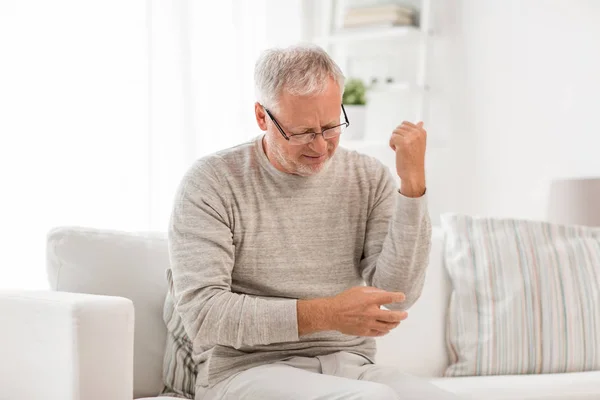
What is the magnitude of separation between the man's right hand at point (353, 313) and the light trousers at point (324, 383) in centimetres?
10

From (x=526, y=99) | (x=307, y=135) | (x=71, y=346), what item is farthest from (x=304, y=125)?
(x=526, y=99)

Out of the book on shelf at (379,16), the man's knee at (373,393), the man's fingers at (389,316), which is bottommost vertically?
the man's knee at (373,393)

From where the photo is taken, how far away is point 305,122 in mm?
1729

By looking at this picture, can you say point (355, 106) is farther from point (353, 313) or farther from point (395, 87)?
point (353, 313)

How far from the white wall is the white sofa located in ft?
→ 3.58

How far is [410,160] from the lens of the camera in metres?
1.77

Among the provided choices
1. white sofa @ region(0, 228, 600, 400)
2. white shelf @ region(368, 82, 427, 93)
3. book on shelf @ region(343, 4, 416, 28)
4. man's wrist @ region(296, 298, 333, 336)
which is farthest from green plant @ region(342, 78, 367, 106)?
man's wrist @ region(296, 298, 333, 336)

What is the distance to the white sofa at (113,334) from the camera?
1.65 metres

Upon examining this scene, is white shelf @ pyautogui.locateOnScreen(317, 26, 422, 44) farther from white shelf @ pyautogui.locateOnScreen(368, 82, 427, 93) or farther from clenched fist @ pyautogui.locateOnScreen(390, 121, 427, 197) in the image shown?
clenched fist @ pyautogui.locateOnScreen(390, 121, 427, 197)

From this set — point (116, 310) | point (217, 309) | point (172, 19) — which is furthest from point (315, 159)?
point (172, 19)

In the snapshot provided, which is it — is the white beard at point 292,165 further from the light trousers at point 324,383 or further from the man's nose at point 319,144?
the light trousers at point 324,383

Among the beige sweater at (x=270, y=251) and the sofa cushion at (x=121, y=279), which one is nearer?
the beige sweater at (x=270, y=251)

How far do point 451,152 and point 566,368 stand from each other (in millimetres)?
1491

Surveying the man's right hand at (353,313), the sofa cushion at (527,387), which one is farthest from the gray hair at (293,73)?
the sofa cushion at (527,387)
